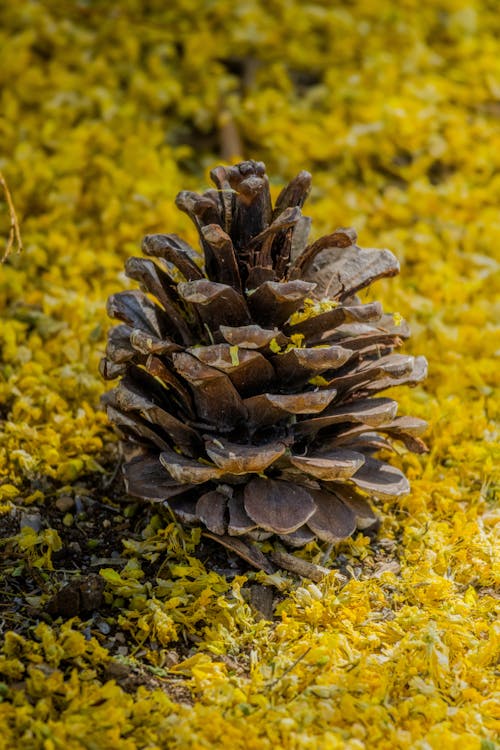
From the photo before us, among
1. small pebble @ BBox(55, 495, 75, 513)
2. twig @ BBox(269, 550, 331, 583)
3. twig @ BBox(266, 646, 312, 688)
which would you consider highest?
small pebble @ BBox(55, 495, 75, 513)

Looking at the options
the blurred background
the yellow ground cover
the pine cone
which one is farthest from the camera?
the blurred background

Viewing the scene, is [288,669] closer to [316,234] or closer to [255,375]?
[255,375]

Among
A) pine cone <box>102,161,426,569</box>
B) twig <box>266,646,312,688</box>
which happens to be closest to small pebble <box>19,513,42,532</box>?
pine cone <box>102,161,426,569</box>

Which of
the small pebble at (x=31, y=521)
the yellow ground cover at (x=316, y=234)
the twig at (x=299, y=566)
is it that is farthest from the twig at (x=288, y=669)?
the small pebble at (x=31, y=521)

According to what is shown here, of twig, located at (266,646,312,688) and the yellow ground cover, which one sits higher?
the yellow ground cover

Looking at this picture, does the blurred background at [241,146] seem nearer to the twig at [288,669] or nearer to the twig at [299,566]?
the twig at [299,566]

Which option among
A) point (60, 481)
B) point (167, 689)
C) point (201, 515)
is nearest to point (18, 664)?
point (167, 689)

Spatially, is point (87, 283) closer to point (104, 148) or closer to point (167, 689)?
point (104, 148)

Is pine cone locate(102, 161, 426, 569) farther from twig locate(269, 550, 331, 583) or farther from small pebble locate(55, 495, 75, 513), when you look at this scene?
small pebble locate(55, 495, 75, 513)
